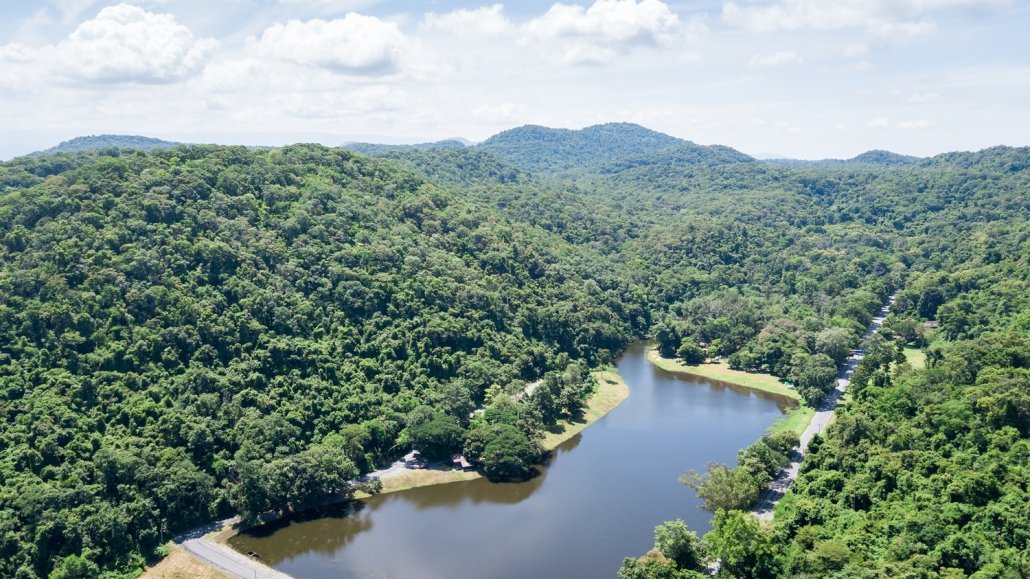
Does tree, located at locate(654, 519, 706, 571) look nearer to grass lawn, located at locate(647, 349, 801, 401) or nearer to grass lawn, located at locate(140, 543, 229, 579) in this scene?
grass lawn, located at locate(140, 543, 229, 579)

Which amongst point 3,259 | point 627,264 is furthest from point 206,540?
point 627,264

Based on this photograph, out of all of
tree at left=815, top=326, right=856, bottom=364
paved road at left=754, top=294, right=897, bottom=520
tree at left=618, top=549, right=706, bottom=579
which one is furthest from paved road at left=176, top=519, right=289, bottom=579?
tree at left=815, top=326, right=856, bottom=364

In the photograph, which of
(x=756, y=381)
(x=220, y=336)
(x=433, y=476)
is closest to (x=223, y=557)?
(x=433, y=476)

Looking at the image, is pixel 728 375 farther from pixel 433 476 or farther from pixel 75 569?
pixel 75 569

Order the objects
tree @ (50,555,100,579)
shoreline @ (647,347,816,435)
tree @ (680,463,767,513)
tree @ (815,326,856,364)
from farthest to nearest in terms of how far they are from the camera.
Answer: tree @ (815,326,856,364)
shoreline @ (647,347,816,435)
tree @ (680,463,767,513)
tree @ (50,555,100,579)

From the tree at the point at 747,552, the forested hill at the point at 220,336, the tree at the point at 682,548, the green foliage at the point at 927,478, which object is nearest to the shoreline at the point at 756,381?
the green foliage at the point at 927,478

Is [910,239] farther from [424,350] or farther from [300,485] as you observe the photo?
[300,485]
